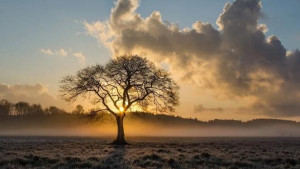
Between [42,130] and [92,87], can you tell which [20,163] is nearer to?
[92,87]

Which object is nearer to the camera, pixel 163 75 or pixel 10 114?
pixel 163 75

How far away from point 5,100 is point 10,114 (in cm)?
832

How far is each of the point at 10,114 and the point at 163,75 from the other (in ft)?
530

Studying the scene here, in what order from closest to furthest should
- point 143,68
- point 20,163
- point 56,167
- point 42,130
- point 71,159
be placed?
point 56,167, point 20,163, point 71,159, point 143,68, point 42,130

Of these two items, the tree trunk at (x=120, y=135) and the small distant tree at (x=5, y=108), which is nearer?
the tree trunk at (x=120, y=135)

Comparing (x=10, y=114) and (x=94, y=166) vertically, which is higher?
(x=10, y=114)

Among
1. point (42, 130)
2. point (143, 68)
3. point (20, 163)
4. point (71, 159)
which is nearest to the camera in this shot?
point (20, 163)

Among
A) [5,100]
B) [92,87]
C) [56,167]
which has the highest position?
[5,100]

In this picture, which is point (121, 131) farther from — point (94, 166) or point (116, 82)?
point (94, 166)

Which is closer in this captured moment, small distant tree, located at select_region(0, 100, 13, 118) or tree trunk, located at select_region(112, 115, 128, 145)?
tree trunk, located at select_region(112, 115, 128, 145)

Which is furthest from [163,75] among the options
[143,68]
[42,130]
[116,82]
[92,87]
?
[42,130]

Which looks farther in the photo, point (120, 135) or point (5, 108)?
point (5, 108)

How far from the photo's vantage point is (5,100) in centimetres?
19525

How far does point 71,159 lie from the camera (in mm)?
23094
